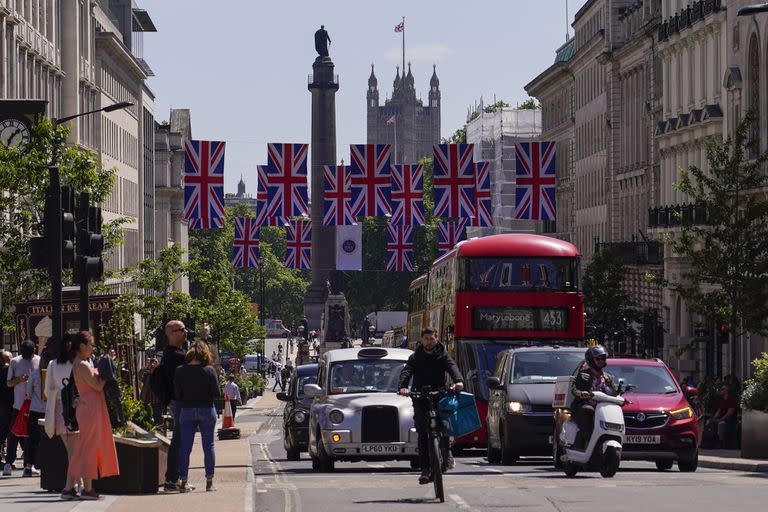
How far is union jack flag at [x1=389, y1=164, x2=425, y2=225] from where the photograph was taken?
73.6 m

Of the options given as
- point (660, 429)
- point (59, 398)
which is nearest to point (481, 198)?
point (660, 429)

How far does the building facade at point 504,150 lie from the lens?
429ft

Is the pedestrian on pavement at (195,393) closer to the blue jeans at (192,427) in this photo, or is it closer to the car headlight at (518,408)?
the blue jeans at (192,427)

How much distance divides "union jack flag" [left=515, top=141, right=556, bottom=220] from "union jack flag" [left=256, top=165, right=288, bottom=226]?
28.2ft

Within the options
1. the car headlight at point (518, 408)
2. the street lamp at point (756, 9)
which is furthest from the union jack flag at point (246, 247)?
the car headlight at point (518, 408)

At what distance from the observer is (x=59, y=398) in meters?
20.0

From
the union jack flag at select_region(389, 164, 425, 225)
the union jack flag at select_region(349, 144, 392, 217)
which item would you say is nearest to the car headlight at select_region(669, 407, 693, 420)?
the union jack flag at select_region(349, 144, 392, 217)

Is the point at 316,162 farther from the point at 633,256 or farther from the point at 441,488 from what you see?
the point at 441,488

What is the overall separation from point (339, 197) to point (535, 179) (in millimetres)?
9396

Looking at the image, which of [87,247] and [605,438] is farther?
[87,247]

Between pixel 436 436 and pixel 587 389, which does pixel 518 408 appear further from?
pixel 436 436

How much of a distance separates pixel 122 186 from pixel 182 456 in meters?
85.3

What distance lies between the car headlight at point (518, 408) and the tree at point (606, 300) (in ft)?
147

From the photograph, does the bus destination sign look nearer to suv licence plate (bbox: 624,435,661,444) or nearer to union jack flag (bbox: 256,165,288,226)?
Answer: suv licence plate (bbox: 624,435,661,444)
